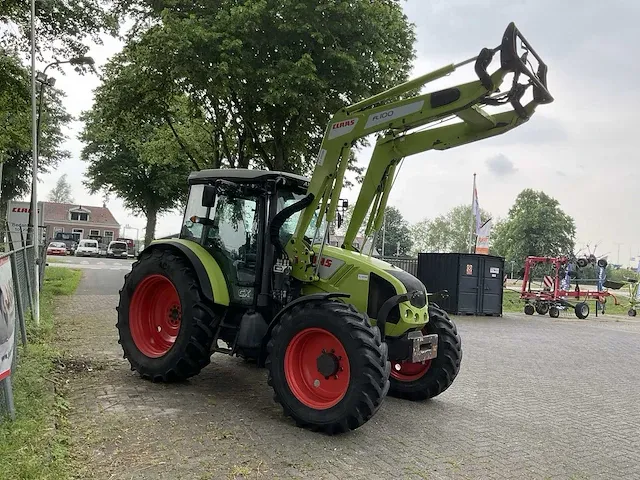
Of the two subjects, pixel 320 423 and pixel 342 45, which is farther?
pixel 342 45

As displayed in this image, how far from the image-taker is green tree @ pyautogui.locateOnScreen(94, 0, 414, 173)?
13.8 metres

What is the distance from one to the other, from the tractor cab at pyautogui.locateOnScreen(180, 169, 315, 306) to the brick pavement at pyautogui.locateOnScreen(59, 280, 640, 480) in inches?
52.5

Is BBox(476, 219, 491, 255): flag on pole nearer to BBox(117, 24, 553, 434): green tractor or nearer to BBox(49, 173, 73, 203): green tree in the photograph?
BBox(117, 24, 553, 434): green tractor

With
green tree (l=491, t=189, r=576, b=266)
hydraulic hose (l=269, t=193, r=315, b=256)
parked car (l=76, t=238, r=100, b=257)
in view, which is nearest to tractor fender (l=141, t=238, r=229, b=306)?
hydraulic hose (l=269, t=193, r=315, b=256)

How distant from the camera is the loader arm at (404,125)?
5.03 m

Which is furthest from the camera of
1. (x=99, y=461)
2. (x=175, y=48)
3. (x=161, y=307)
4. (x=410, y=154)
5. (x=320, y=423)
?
(x=175, y=48)

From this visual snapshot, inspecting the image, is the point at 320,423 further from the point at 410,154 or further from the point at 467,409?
the point at 410,154

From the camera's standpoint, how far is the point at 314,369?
214 inches

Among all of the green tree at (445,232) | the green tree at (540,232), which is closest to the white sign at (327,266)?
the green tree at (540,232)

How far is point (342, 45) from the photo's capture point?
14.7 metres

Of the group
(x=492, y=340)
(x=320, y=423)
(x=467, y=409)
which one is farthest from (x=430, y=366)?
(x=492, y=340)

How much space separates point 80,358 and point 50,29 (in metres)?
11.1

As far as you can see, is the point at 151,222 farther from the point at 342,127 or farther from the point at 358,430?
the point at 358,430

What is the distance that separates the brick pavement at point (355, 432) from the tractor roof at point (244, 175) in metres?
2.39
